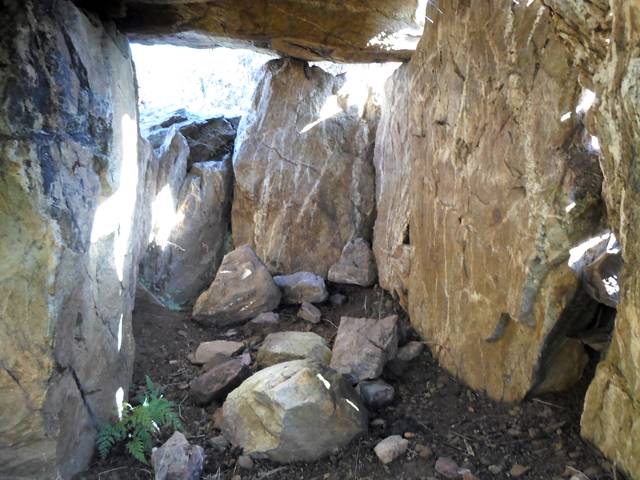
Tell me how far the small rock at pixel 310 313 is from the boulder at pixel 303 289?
5.0 inches

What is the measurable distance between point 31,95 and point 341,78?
10.6ft

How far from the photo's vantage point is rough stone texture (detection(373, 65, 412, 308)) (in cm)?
436

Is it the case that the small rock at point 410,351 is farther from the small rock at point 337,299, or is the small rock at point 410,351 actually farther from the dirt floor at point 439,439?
the small rock at point 337,299

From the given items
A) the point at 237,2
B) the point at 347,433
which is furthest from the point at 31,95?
the point at 347,433

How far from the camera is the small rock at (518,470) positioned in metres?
2.76

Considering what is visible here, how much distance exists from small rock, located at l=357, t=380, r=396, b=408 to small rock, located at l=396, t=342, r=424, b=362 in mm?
305

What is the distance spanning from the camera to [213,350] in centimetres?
427

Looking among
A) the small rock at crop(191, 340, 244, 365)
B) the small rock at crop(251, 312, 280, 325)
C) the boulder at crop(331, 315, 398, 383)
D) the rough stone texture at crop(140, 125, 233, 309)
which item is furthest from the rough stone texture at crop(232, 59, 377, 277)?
the boulder at crop(331, 315, 398, 383)

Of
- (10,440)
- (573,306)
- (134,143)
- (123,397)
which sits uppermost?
(134,143)

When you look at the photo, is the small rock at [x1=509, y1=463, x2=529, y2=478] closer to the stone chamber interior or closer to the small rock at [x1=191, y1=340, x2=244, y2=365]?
the stone chamber interior

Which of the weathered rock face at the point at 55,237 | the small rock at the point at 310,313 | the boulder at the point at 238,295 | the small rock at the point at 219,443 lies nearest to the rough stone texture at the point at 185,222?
the boulder at the point at 238,295

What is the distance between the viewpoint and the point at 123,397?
11.6ft

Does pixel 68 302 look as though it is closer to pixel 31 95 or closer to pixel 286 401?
pixel 31 95

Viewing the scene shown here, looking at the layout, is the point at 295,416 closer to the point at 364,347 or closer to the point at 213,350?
the point at 364,347
